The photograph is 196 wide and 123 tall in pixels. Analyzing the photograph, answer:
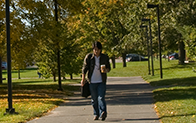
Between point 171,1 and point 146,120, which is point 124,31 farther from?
point 146,120

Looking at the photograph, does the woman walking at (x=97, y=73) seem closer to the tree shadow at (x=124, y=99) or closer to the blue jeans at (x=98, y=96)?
the blue jeans at (x=98, y=96)

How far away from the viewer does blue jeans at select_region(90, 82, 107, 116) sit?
28.6ft

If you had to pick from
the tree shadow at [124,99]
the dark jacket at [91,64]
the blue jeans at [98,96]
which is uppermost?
the dark jacket at [91,64]

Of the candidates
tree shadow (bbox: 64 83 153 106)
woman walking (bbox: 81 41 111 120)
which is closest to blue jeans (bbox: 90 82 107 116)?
woman walking (bbox: 81 41 111 120)

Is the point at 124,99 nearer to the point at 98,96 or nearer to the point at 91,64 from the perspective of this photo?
the point at 98,96

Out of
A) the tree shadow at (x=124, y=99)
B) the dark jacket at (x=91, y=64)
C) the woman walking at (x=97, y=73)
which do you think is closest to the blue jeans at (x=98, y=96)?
the woman walking at (x=97, y=73)

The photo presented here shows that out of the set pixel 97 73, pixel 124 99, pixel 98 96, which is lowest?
pixel 124 99

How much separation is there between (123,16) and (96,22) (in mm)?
4787

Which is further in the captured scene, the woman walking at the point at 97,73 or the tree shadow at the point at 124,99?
the tree shadow at the point at 124,99

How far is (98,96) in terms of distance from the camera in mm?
8875

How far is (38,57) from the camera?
30359mm

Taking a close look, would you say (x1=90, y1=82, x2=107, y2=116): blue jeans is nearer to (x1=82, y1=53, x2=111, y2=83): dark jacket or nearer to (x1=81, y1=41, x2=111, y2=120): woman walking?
(x1=81, y1=41, x2=111, y2=120): woman walking

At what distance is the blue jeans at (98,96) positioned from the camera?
28.6 feet

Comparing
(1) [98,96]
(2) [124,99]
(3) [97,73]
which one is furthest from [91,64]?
(2) [124,99]
